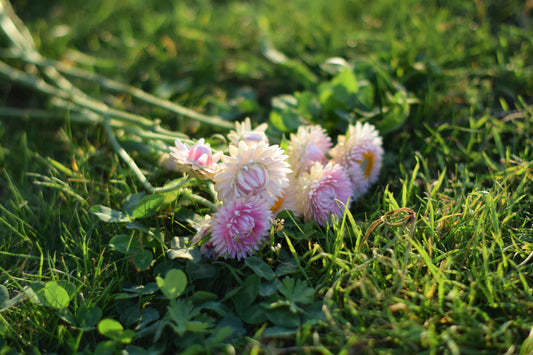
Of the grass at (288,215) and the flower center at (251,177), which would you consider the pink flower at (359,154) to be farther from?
the flower center at (251,177)

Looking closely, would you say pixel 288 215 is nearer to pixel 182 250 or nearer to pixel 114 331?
pixel 182 250

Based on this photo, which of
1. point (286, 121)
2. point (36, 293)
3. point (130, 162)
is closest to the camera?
point (36, 293)

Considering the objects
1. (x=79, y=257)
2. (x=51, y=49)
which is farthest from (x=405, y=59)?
(x=51, y=49)

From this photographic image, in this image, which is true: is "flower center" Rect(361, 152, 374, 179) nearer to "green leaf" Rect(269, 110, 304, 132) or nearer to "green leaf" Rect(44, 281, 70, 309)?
"green leaf" Rect(269, 110, 304, 132)

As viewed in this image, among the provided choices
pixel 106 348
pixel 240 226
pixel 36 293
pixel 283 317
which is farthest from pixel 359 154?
pixel 36 293

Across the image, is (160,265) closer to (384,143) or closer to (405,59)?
(384,143)

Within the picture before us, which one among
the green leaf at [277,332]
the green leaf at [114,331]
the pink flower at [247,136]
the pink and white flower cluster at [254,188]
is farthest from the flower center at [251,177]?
the green leaf at [114,331]

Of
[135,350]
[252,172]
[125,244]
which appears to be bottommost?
[135,350]
